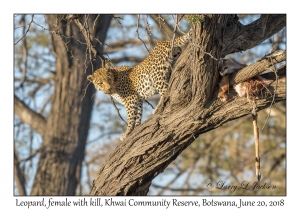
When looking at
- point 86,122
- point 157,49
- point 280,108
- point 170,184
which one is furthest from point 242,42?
point 170,184

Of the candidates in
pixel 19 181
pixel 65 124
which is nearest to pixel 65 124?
pixel 65 124

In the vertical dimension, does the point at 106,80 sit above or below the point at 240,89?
above

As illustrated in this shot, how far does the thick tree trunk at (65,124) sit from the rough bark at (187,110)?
16.2ft

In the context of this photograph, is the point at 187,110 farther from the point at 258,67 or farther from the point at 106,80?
the point at 106,80

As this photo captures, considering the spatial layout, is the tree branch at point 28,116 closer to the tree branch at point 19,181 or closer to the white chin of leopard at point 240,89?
the tree branch at point 19,181

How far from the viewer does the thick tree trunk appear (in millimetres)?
10430

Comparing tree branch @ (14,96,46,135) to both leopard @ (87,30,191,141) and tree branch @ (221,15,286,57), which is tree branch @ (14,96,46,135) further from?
tree branch @ (221,15,286,57)

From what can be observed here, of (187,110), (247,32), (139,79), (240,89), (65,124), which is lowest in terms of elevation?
(187,110)

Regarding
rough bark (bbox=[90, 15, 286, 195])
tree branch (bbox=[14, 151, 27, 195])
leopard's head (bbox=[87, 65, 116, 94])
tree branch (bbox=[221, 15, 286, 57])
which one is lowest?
tree branch (bbox=[14, 151, 27, 195])

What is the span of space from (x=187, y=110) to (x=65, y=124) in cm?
586

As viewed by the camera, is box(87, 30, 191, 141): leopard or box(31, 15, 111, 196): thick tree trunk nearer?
box(87, 30, 191, 141): leopard

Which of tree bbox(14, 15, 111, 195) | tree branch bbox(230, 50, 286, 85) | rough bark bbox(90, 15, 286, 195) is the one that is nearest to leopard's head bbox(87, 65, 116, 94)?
rough bark bbox(90, 15, 286, 195)

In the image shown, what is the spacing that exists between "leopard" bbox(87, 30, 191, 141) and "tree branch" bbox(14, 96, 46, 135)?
4.47 metres

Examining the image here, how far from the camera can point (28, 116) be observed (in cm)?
1124
